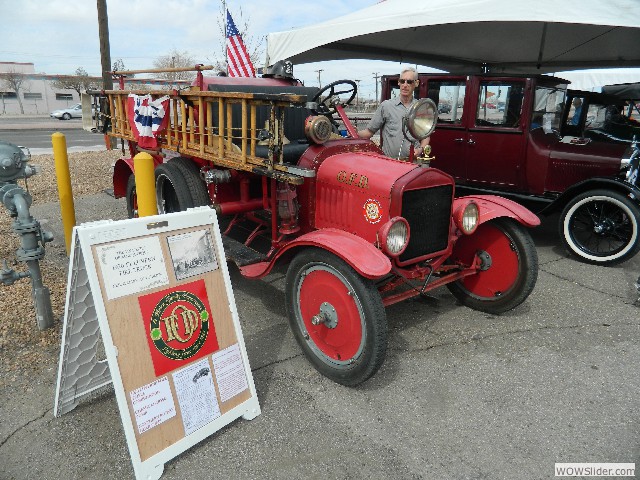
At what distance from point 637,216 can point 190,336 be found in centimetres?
451

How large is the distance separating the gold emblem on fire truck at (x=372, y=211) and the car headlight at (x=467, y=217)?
0.72 meters

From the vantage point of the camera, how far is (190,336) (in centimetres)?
212

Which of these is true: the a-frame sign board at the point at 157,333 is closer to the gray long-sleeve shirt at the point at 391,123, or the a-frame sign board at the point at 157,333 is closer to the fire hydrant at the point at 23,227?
the fire hydrant at the point at 23,227

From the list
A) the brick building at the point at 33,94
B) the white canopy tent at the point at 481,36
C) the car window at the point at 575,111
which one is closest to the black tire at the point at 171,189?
the white canopy tent at the point at 481,36

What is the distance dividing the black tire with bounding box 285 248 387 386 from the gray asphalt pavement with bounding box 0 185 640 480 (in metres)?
0.16

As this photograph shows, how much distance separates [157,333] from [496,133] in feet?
15.7

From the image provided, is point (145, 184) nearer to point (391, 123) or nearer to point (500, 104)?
point (391, 123)

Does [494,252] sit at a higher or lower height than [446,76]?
lower

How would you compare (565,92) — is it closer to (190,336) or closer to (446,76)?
(446,76)

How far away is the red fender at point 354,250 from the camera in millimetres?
2314

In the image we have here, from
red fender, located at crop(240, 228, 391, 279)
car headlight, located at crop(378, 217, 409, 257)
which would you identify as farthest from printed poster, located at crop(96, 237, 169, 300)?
car headlight, located at crop(378, 217, 409, 257)

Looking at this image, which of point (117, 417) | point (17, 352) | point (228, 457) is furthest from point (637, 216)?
point (17, 352)

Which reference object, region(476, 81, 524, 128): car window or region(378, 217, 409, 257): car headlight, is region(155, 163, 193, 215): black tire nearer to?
region(378, 217, 409, 257): car headlight

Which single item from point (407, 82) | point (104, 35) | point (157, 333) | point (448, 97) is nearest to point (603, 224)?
point (448, 97)
